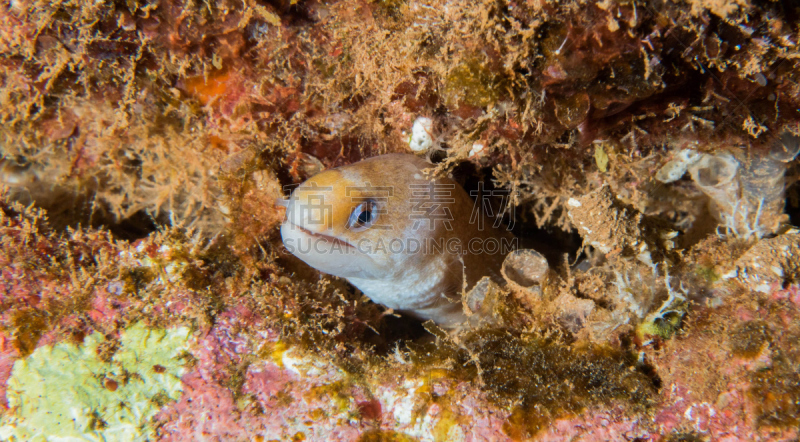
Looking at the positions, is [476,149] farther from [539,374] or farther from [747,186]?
[747,186]

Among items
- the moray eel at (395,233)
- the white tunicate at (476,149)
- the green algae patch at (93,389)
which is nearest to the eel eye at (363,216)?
the moray eel at (395,233)

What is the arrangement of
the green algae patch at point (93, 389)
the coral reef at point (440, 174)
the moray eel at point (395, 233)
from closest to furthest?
1. the coral reef at point (440, 174)
2. the green algae patch at point (93, 389)
3. the moray eel at point (395, 233)

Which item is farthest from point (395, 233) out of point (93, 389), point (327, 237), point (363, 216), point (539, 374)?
point (93, 389)

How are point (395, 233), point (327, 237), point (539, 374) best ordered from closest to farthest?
point (539, 374), point (327, 237), point (395, 233)

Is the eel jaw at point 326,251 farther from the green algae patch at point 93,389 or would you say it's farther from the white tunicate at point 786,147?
the white tunicate at point 786,147

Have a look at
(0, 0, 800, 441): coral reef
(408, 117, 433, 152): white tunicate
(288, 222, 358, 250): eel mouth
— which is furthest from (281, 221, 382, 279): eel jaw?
(408, 117, 433, 152): white tunicate

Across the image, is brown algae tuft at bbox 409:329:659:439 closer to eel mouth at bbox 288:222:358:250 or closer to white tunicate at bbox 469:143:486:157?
eel mouth at bbox 288:222:358:250
